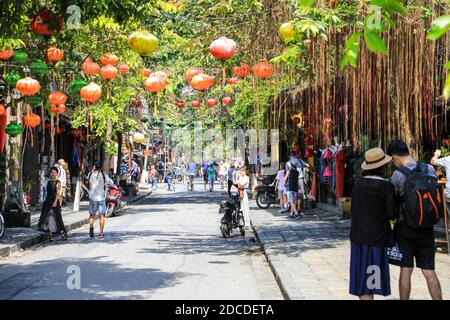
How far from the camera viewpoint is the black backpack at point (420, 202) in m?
6.41

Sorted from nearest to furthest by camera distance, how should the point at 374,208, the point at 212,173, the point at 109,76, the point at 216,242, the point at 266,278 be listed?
the point at 374,208 → the point at 266,278 → the point at 109,76 → the point at 216,242 → the point at 212,173

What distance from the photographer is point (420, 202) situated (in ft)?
21.1

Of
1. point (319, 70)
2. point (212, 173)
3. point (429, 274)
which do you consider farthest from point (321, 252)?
point (212, 173)

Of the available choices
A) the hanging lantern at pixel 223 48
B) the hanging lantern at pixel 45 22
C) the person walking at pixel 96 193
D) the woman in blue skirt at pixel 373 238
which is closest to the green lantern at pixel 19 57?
the hanging lantern at pixel 45 22

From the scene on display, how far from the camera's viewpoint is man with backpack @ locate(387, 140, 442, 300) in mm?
6434

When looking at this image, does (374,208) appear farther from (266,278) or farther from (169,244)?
(169,244)

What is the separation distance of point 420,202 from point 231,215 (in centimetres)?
945

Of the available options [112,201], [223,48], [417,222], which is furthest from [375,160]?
[112,201]

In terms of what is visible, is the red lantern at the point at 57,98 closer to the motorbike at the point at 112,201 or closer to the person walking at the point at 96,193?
the person walking at the point at 96,193

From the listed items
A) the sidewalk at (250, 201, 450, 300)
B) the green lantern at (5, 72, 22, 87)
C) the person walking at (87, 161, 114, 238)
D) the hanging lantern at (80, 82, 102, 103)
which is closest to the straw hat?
the sidewalk at (250, 201, 450, 300)

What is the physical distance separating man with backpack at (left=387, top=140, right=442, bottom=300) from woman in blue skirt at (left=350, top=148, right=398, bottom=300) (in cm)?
29

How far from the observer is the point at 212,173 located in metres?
45.1

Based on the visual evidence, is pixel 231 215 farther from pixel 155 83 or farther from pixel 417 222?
pixel 417 222
